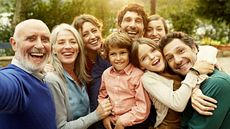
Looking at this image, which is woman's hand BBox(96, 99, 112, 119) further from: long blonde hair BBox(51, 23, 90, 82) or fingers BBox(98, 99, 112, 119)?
long blonde hair BBox(51, 23, 90, 82)

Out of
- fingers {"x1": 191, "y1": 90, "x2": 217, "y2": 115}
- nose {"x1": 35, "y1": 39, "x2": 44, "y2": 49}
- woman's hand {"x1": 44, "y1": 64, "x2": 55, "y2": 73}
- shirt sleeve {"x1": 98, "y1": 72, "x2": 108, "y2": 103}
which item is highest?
nose {"x1": 35, "y1": 39, "x2": 44, "y2": 49}

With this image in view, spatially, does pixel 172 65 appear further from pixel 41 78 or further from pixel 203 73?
pixel 41 78

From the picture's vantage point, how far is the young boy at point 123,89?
3.10 m

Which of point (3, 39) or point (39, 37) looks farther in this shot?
point (3, 39)

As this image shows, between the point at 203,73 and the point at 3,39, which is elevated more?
the point at 203,73

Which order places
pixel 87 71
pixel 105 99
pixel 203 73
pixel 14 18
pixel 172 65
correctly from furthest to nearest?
pixel 14 18
pixel 87 71
pixel 105 99
pixel 172 65
pixel 203 73

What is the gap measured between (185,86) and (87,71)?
115 centimetres

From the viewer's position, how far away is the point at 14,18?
12969 mm

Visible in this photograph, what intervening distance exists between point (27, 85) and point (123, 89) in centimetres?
92

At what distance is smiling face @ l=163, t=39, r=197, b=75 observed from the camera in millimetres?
2879

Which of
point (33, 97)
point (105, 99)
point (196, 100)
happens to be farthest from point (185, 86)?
point (33, 97)

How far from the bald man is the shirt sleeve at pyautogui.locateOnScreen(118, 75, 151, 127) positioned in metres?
0.65

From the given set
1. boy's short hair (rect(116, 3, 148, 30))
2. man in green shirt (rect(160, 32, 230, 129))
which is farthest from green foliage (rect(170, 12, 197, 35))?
man in green shirt (rect(160, 32, 230, 129))

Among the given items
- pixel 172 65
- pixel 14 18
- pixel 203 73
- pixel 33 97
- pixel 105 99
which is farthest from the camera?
pixel 14 18
